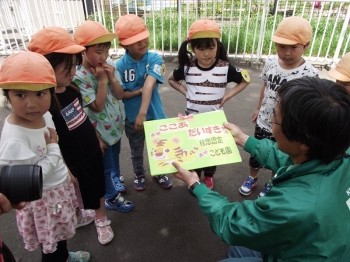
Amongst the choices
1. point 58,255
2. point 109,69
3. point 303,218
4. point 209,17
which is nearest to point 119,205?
point 58,255

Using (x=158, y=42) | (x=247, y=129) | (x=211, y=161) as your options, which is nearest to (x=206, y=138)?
(x=211, y=161)

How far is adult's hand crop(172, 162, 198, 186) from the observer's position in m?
1.54

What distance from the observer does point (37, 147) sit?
1420mm

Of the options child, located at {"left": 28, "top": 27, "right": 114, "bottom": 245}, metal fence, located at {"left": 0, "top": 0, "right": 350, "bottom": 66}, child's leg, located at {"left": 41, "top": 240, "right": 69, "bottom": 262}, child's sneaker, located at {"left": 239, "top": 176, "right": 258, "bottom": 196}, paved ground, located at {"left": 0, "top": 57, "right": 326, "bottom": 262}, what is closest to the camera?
child, located at {"left": 28, "top": 27, "right": 114, "bottom": 245}

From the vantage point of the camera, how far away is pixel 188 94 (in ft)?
7.91

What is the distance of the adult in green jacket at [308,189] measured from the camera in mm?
1050

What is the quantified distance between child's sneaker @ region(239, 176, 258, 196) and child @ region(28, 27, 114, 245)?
4.26 feet

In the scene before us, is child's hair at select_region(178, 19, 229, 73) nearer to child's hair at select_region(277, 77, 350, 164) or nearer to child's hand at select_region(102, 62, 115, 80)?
child's hand at select_region(102, 62, 115, 80)

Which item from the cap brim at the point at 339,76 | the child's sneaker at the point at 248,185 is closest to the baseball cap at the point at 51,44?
the cap brim at the point at 339,76

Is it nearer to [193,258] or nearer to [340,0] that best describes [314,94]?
[193,258]

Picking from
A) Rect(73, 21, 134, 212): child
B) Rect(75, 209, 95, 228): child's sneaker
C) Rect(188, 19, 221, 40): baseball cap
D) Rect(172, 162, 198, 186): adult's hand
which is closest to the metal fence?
Rect(188, 19, 221, 40): baseball cap

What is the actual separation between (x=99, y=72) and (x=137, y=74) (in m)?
0.40

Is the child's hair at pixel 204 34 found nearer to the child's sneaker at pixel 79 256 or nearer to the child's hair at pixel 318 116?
the child's hair at pixel 318 116

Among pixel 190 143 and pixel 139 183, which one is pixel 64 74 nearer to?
pixel 190 143
